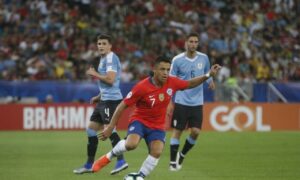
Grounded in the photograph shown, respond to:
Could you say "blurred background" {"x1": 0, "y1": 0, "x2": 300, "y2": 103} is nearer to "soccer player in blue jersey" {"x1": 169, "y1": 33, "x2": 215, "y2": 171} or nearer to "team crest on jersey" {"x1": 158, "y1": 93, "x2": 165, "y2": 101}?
"soccer player in blue jersey" {"x1": 169, "y1": 33, "x2": 215, "y2": 171}

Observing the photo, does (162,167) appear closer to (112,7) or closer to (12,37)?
(12,37)

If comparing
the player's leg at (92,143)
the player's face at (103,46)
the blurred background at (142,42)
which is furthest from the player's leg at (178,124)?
the blurred background at (142,42)

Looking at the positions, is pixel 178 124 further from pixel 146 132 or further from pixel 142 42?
pixel 142 42

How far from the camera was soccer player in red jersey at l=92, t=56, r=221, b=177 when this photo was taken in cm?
1038

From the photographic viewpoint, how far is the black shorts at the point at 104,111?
41.1 ft

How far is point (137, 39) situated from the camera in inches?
1144

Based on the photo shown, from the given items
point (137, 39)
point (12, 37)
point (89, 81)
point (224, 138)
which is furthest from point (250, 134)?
point (12, 37)

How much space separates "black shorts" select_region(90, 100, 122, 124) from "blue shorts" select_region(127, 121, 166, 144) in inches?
69.9

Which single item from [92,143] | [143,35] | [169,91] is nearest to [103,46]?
[92,143]

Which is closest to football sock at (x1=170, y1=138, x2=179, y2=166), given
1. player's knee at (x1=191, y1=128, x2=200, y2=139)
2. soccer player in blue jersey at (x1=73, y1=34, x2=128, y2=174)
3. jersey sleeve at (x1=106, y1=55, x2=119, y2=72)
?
player's knee at (x1=191, y1=128, x2=200, y2=139)

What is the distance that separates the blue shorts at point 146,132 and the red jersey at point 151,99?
56 millimetres

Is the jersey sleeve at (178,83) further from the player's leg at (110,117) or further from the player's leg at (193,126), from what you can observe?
the player's leg at (193,126)

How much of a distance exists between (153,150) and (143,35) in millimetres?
18840

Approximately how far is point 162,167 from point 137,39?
15.9 m
